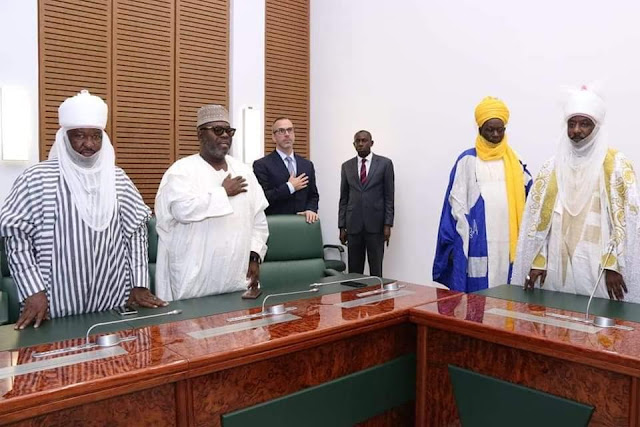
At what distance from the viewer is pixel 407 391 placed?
2.03 m

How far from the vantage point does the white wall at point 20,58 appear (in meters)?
4.09

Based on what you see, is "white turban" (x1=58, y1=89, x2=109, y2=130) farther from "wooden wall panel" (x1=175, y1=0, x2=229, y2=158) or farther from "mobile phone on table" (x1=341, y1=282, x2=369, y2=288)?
"wooden wall panel" (x1=175, y1=0, x2=229, y2=158)

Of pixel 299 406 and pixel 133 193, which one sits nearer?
pixel 299 406

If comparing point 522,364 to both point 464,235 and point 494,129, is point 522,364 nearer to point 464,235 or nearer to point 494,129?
point 464,235

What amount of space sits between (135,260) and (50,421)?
97 centimetres

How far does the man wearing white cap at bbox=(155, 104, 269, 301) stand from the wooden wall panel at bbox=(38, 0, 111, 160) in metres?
2.37

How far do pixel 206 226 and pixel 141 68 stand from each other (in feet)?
9.44

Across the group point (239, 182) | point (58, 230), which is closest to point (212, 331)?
point (58, 230)

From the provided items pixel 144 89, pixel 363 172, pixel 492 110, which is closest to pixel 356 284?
pixel 492 110

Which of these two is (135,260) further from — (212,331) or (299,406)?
(299,406)

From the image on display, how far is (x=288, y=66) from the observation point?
5.86 meters

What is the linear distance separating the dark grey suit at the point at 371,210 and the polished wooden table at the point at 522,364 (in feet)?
8.24

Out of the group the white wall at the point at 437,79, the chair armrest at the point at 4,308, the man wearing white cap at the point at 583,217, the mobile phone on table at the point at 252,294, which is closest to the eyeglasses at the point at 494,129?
the man wearing white cap at the point at 583,217

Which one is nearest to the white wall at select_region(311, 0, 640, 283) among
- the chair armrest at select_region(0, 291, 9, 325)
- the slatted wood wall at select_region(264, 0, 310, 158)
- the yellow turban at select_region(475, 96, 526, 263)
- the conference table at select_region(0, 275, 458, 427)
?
the slatted wood wall at select_region(264, 0, 310, 158)
